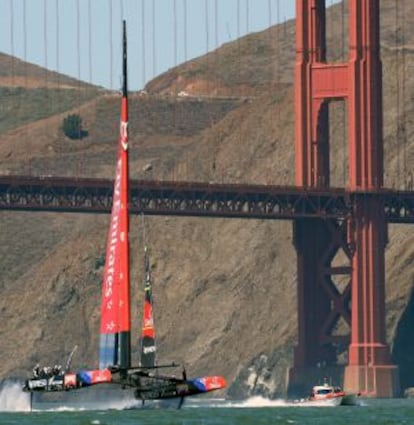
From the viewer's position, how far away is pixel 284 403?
171m

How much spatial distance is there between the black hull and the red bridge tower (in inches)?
1615

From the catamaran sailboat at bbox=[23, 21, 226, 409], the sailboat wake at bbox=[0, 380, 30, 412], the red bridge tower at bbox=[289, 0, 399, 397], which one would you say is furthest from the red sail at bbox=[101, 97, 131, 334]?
the red bridge tower at bbox=[289, 0, 399, 397]

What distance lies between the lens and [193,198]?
184 m

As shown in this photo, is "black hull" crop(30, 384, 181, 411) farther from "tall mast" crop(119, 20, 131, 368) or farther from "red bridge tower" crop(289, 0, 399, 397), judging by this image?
"red bridge tower" crop(289, 0, 399, 397)

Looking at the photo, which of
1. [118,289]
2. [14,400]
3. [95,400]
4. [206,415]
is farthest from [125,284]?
[14,400]

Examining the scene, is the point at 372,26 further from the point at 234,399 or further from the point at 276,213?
the point at 234,399

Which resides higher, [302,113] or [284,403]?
[302,113]

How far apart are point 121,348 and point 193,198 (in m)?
62.6

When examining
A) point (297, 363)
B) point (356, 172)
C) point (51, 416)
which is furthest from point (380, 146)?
point (51, 416)

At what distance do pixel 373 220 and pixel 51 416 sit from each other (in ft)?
176

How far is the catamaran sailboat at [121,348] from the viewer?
12169 cm

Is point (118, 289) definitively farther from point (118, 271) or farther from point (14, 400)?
point (14, 400)

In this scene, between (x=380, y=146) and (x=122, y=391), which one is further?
(x=380, y=146)

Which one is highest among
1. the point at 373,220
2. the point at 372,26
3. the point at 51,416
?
the point at 372,26
